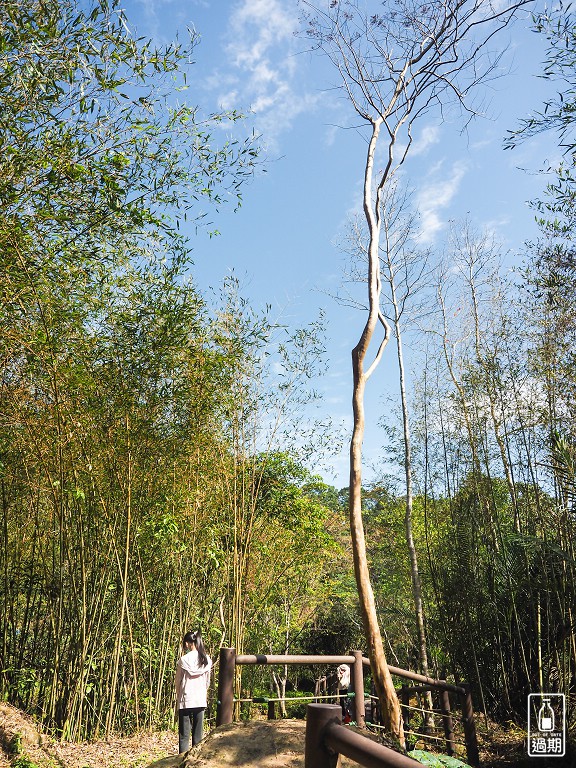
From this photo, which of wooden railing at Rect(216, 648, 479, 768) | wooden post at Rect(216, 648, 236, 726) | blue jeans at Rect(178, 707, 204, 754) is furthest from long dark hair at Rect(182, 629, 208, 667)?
wooden post at Rect(216, 648, 236, 726)

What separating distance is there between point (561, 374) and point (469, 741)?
3020 mm

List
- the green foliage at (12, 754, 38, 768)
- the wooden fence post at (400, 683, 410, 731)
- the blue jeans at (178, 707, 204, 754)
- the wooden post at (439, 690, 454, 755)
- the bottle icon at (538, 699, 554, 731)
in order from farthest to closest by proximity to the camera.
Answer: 1. the wooden fence post at (400, 683, 410, 731)
2. the bottle icon at (538, 699, 554, 731)
3. the wooden post at (439, 690, 454, 755)
4. the blue jeans at (178, 707, 204, 754)
5. the green foliage at (12, 754, 38, 768)

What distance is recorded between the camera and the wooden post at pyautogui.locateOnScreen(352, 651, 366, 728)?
9.99 ft

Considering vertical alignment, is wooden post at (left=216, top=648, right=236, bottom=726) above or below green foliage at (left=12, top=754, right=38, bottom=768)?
above

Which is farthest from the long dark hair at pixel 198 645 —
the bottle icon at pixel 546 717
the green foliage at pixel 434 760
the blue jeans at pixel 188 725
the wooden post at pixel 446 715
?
the bottle icon at pixel 546 717

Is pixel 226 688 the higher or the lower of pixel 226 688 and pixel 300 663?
the lower

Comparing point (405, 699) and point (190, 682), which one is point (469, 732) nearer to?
point (405, 699)

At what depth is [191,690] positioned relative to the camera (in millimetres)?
3787

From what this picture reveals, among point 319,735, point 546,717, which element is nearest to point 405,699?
point 546,717

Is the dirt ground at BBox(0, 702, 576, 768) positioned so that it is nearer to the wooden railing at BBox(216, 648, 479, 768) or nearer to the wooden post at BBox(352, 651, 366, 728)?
the wooden railing at BBox(216, 648, 479, 768)

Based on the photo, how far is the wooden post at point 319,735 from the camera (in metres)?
1.05

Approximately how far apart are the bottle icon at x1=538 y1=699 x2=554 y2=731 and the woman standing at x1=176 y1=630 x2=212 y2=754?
9.28ft

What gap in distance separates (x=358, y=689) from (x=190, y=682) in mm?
1250

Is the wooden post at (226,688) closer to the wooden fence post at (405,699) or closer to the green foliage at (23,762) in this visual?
the green foliage at (23,762)
